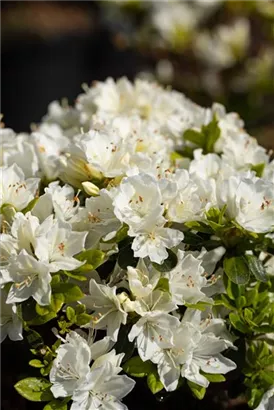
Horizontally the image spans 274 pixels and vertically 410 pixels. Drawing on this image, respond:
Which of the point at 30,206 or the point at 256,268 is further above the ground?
the point at 30,206

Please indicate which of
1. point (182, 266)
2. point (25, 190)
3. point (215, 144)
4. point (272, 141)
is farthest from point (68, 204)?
point (272, 141)

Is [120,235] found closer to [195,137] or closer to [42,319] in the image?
[42,319]

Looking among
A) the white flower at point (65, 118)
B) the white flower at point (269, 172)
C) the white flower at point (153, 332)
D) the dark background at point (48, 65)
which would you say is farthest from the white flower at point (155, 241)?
the dark background at point (48, 65)

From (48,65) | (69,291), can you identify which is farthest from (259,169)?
(48,65)

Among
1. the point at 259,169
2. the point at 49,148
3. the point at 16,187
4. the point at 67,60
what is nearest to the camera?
the point at 16,187

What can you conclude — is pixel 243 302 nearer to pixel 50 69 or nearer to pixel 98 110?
pixel 98 110

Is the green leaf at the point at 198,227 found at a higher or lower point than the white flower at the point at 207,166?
lower

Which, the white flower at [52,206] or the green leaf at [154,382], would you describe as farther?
the white flower at [52,206]

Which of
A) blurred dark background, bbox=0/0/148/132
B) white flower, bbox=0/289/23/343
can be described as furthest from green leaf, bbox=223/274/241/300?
blurred dark background, bbox=0/0/148/132

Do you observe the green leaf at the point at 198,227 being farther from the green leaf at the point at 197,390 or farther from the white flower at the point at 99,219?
the green leaf at the point at 197,390
